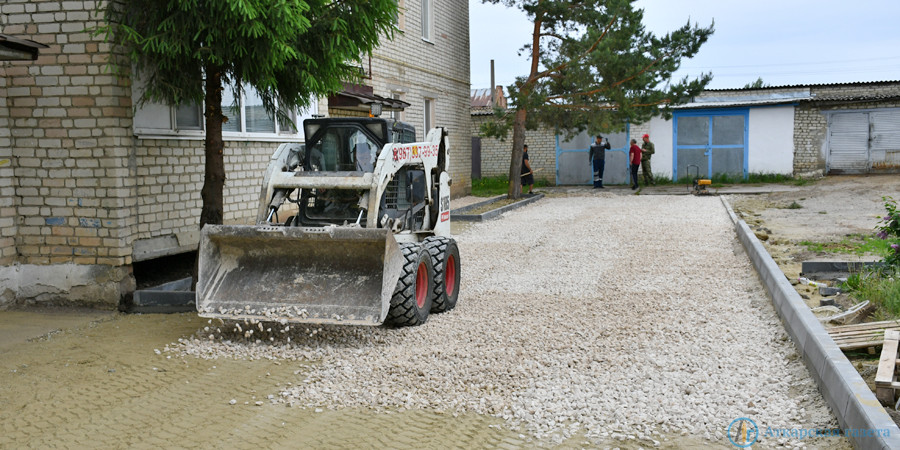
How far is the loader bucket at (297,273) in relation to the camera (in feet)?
19.1

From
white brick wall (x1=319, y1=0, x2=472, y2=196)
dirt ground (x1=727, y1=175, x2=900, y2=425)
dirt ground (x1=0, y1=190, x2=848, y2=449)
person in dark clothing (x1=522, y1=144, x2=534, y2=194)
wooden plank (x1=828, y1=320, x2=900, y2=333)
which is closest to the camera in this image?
dirt ground (x1=0, y1=190, x2=848, y2=449)

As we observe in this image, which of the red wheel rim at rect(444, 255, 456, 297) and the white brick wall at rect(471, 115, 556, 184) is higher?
the white brick wall at rect(471, 115, 556, 184)

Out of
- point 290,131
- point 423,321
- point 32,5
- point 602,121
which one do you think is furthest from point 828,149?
point 32,5

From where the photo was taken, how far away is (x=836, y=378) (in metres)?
4.28

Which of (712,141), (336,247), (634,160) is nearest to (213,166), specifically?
(336,247)

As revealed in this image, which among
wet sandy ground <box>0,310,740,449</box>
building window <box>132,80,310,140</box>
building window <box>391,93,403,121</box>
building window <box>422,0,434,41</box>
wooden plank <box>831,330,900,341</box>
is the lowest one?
wet sandy ground <box>0,310,740,449</box>

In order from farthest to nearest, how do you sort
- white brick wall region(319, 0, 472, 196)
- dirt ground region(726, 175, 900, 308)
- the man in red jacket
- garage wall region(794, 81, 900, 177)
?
garage wall region(794, 81, 900, 177) → the man in red jacket → white brick wall region(319, 0, 472, 196) → dirt ground region(726, 175, 900, 308)

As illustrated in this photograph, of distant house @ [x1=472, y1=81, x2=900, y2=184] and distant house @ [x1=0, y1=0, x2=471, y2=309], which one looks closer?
distant house @ [x1=0, y1=0, x2=471, y2=309]

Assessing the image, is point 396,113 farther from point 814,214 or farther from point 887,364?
point 887,364

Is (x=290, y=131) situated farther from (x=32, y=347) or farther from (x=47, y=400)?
(x=47, y=400)

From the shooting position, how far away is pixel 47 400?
15.8ft

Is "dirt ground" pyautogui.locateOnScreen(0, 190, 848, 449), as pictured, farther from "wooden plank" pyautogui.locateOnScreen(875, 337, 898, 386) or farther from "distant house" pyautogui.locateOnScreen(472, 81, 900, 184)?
"distant house" pyautogui.locateOnScreen(472, 81, 900, 184)

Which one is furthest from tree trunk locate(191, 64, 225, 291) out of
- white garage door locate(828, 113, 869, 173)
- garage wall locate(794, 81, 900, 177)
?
white garage door locate(828, 113, 869, 173)

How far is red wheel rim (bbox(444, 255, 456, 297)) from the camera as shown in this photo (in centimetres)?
726
